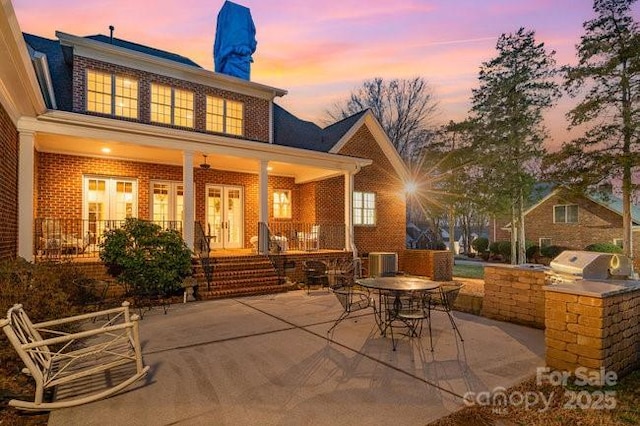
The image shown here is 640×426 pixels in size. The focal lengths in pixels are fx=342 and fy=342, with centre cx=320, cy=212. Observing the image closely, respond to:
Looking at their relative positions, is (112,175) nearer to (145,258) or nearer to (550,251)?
(145,258)

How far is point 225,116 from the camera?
Answer: 12695 millimetres

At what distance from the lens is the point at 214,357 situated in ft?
16.1

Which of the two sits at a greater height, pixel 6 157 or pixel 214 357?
pixel 6 157

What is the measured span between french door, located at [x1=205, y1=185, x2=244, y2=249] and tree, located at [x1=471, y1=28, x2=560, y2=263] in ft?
45.6

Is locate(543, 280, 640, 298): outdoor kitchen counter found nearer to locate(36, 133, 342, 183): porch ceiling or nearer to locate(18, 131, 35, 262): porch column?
locate(36, 133, 342, 183): porch ceiling

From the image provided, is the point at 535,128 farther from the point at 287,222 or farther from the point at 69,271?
the point at 69,271

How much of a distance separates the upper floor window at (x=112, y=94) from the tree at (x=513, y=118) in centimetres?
1769

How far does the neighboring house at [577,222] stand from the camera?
2598cm

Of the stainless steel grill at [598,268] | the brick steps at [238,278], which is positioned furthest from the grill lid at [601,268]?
the brick steps at [238,278]

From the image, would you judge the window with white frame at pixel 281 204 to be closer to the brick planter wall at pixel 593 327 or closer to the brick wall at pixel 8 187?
the brick wall at pixel 8 187

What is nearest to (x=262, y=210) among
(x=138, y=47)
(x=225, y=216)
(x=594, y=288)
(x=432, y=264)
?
(x=225, y=216)

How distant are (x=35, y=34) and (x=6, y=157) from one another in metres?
8.35

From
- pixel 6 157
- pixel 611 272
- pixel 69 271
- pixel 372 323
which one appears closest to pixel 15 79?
pixel 6 157

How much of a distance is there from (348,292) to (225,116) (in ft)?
29.4
